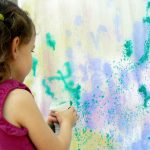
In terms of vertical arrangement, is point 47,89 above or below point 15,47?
below

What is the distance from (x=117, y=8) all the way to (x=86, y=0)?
11cm

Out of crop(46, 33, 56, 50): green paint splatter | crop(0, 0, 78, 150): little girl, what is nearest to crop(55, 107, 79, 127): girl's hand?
crop(0, 0, 78, 150): little girl

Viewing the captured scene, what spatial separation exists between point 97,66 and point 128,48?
126 mm

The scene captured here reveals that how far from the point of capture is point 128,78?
125 cm

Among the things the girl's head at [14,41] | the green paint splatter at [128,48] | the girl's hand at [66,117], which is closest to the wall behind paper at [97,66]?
the green paint splatter at [128,48]

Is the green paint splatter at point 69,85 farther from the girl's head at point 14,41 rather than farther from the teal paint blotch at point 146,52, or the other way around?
the girl's head at point 14,41

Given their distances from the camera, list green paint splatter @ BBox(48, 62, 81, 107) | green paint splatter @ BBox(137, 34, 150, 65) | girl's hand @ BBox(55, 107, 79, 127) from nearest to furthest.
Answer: girl's hand @ BBox(55, 107, 79, 127)
green paint splatter @ BBox(137, 34, 150, 65)
green paint splatter @ BBox(48, 62, 81, 107)

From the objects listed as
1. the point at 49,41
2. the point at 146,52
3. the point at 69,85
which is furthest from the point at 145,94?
the point at 49,41

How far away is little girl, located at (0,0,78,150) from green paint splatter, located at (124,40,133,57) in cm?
39

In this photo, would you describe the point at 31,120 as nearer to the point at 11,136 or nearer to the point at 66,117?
the point at 11,136

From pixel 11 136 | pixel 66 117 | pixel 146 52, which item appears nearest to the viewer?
pixel 11 136

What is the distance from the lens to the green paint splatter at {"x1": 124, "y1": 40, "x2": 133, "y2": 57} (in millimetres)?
1245

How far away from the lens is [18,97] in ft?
2.89

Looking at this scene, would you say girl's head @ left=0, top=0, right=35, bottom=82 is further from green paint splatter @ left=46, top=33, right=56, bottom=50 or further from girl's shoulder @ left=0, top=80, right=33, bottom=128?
green paint splatter @ left=46, top=33, right=56, bottom=50
